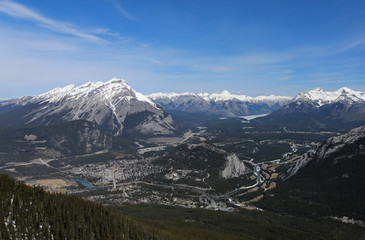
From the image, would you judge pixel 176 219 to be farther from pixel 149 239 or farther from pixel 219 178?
pixel 219 178

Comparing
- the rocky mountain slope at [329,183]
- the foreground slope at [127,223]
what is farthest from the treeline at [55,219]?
the rocky mountain slope at [329,183]

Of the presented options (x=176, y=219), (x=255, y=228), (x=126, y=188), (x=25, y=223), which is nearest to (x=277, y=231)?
(x=255, y=228)

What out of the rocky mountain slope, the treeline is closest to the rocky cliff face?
the rocky mountain slope

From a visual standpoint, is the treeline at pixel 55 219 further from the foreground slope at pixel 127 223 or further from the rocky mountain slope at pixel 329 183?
the rocky mountain slope at pixel 329 183

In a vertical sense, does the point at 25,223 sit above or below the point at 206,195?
above

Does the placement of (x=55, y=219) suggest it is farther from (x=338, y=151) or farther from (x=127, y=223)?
(x=338, y=151)

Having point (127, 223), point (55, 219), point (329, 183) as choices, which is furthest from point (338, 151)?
point (55, 219)
